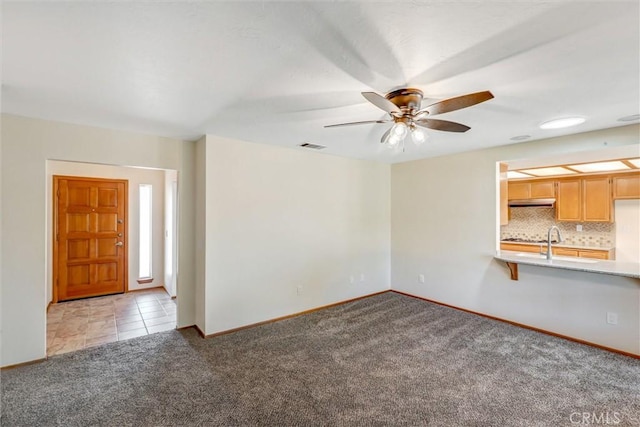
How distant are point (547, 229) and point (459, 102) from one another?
534 cm

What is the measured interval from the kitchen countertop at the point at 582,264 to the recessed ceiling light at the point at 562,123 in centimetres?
154

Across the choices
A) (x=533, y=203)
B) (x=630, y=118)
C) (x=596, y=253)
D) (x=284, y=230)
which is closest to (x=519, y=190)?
(x=533, y=203)

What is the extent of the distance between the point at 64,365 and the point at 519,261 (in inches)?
200

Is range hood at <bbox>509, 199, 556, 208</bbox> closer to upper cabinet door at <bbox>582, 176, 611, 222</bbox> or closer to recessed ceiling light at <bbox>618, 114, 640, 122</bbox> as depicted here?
upper cabinet door at <bbox>582, 176, 611, 222</bbox>

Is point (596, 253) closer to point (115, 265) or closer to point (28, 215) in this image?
Result: point (28, 215)

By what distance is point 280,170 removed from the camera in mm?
3918

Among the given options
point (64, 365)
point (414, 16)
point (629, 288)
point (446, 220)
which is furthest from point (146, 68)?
point (629, 288)

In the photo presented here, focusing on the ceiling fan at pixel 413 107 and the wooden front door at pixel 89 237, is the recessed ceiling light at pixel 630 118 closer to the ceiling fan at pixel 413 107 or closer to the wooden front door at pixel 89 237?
A: the ceiling fan at pixel 413 107

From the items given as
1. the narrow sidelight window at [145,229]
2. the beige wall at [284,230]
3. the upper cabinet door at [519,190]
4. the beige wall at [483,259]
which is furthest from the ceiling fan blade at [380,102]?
the upper cabinet door at [519,190]

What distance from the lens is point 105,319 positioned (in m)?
3.90

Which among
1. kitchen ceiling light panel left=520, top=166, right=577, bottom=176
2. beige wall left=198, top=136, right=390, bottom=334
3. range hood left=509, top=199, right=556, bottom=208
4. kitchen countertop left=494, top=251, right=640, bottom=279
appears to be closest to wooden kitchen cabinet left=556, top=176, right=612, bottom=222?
range hood left=509, top=199, right=556, bottom=208

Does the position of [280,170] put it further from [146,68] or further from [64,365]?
[64,365]

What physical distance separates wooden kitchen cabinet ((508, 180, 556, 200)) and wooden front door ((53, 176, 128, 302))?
772 centimetres

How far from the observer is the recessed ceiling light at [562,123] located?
275 centimetres
